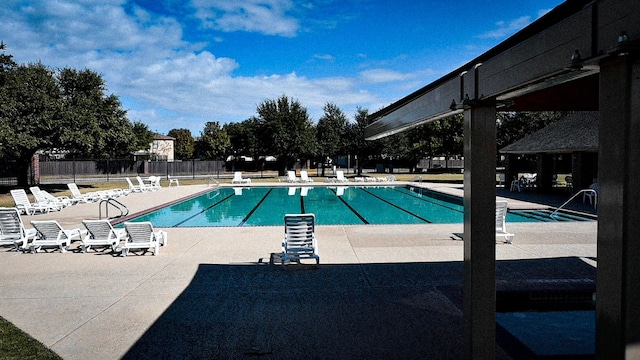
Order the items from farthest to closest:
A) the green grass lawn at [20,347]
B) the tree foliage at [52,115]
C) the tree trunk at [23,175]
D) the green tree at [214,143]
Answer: the green tree at [214,143], the tree trunk at [23,175], the tree foliage at [52,115], the green grass lawn at [20,347]

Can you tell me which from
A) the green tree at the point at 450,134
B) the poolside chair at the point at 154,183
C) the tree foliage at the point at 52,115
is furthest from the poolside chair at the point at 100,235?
the green tree at the point at 450,134

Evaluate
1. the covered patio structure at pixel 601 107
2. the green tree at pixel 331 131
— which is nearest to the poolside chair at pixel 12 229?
the covered patio structure at pixel 601 107

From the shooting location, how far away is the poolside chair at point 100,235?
10223mm

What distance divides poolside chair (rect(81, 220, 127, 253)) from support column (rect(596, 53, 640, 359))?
33.5ft

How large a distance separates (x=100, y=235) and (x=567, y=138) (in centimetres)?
2247

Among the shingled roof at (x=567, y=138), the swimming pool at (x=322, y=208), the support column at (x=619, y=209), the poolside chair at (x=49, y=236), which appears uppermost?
the shingled roof at (x=567, y=138)

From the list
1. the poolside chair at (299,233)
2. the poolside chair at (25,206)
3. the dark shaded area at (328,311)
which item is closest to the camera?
the dark shaded area at (328,311)

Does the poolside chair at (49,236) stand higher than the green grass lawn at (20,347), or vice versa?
the poolside chair at (49,236)

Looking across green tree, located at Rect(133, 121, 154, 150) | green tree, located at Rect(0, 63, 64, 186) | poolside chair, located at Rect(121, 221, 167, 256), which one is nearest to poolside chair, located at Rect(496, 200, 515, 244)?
poolside chair, located at Rect(121, 221, 167, 256)

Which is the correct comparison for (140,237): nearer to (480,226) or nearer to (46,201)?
(480,226)

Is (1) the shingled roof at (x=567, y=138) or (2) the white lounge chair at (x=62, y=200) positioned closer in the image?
(2) the white lounge chair at (x=62, y=200)

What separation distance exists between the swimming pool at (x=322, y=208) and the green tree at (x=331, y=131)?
15.1m

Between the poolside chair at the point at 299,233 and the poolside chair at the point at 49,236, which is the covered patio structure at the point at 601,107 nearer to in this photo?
the poolside chair at the point at 299,233

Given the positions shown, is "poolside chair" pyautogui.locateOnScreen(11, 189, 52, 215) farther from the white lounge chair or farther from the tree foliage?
the tree foliage
